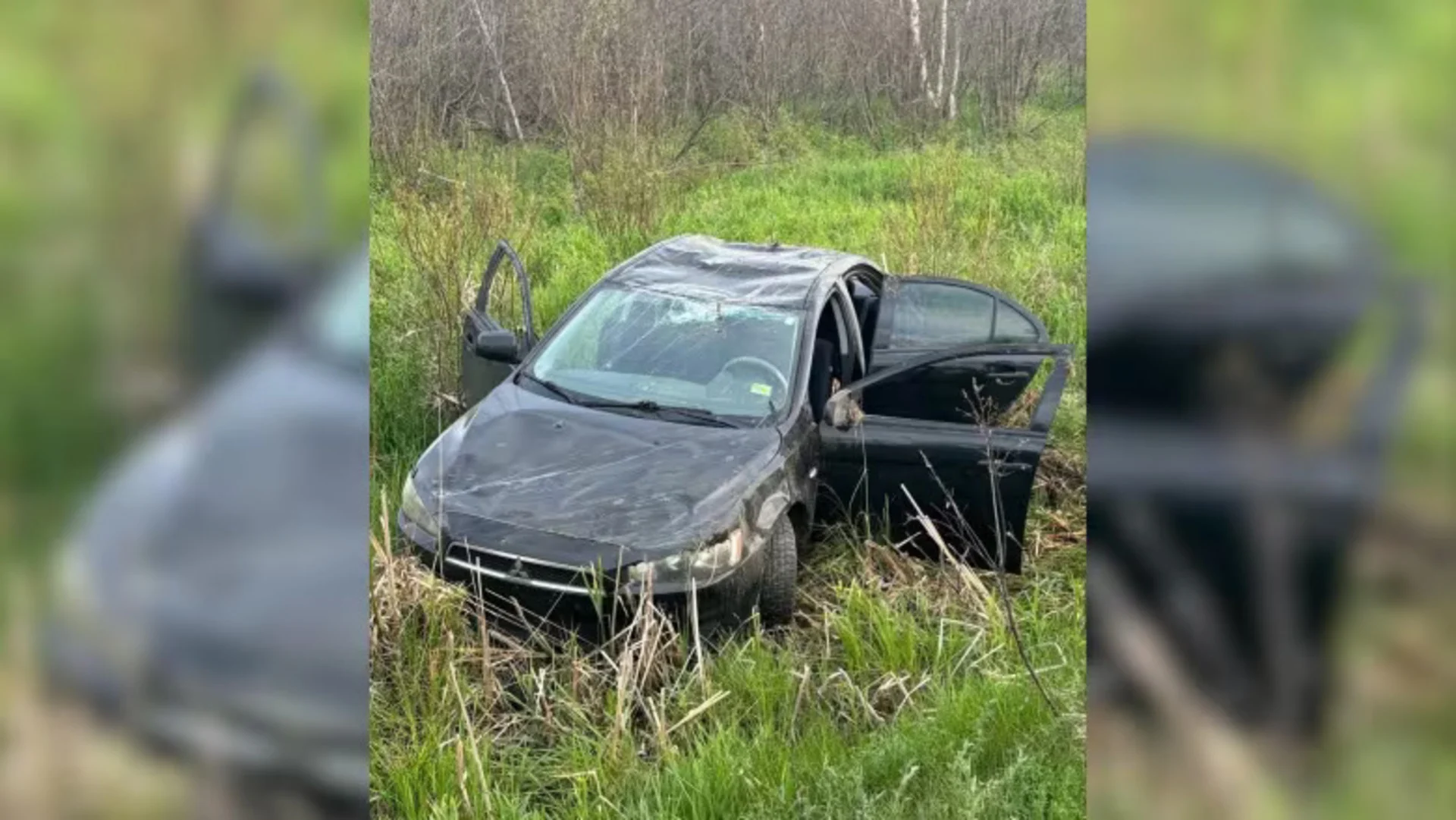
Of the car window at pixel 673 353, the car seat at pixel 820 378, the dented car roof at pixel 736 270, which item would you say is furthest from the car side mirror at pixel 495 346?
the car seat at pixel 820 378

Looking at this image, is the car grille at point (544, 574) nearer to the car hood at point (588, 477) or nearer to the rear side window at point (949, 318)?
the car hood at point (588, 477)

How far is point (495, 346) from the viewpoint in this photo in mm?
2133

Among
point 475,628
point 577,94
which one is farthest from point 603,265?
point 475,628

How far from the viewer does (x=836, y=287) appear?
2.21 metres

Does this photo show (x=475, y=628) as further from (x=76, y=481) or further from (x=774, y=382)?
(x=76, y=481)

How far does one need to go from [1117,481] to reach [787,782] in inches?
39.5

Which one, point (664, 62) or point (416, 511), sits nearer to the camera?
point (416, 511)

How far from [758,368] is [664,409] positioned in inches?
8.9

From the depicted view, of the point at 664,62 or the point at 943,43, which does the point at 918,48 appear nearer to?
the point at 943,43

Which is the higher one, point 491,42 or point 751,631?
point 491,42

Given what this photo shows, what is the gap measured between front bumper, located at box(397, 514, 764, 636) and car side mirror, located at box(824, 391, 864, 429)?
51 centimetres

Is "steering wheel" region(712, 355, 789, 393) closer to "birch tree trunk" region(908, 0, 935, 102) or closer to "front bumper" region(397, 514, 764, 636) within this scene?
"front bumper" region(397, 514, 764, 636)

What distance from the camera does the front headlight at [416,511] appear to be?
1948mm

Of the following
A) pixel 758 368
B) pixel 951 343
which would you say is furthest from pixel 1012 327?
pixel 758 368
